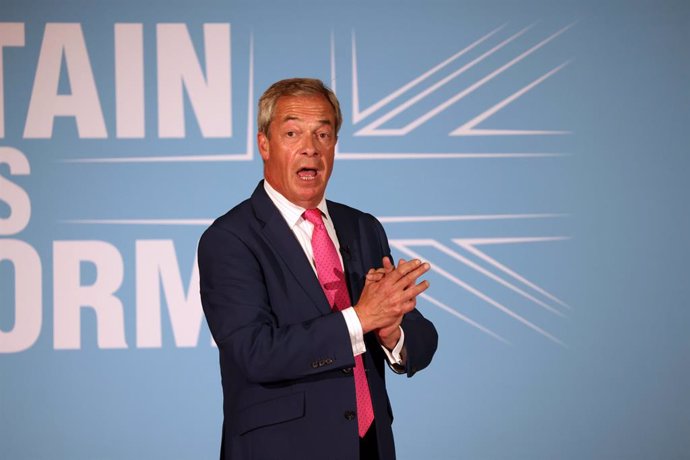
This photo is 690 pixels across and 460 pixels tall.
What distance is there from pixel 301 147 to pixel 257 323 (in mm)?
475

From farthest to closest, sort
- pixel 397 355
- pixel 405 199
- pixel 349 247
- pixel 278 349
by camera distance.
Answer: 1. pixel 405 199
2. pixel 349 247
3. pixel 397 355
4. pixel 278 349

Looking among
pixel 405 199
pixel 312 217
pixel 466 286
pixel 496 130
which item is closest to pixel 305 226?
pixel 312 217

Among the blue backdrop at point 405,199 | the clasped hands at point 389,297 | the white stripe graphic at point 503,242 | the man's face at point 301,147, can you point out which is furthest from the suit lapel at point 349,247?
the white stripe graphic at point 503,242

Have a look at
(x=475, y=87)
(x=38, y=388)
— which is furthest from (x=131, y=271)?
(x=475, y=87)

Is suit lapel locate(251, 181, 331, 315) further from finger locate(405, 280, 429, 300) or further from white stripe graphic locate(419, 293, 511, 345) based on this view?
white stripe graphic locate(419, 293, 511, 345)

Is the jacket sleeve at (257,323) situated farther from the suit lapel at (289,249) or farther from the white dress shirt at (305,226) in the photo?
the white dress shirt at (305,226)

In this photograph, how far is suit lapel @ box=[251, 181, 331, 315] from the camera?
182cm

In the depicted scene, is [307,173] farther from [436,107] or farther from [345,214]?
[436,107]

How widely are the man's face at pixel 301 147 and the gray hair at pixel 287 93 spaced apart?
12 millimetres

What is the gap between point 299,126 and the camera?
1969mm

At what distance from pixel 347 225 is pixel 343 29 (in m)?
1.92

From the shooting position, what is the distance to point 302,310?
1811 mm

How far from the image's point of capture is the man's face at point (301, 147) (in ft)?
6.42

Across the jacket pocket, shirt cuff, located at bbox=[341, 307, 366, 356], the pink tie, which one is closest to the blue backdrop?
the pink tie
